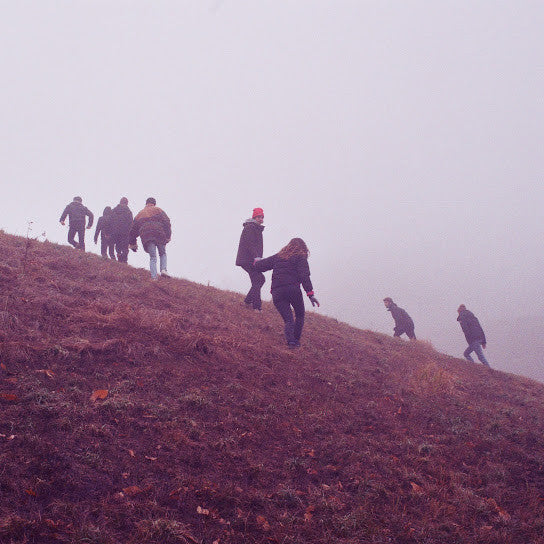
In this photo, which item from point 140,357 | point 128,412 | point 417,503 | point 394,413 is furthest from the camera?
point 394,413

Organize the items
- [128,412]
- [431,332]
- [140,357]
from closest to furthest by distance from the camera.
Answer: [128,412], [140,357], [431,332]

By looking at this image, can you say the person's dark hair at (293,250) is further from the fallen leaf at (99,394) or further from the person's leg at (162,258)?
the fallen leaf at (99,394)

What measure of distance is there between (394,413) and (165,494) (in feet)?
13.4

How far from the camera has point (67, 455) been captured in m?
3.73

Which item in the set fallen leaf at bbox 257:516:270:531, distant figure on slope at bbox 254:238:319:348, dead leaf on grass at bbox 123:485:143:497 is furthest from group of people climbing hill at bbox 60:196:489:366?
dead leaf on grass at bbox 123:485:143:497

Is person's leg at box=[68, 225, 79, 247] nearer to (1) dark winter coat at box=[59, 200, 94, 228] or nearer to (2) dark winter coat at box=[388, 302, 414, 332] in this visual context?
(1) dark winter coat at box=[59, 200, 94, 228]

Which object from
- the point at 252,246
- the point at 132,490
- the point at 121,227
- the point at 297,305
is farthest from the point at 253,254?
the point at 132,490

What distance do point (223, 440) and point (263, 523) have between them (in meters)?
1.17

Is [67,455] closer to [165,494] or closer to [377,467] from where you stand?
[165,494]

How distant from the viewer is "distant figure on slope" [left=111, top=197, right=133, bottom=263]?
Answer: 1498cm

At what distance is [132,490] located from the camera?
3568mm

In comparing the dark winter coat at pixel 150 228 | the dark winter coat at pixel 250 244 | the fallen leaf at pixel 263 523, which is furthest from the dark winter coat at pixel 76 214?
the fallen leaf at pixel 263 523

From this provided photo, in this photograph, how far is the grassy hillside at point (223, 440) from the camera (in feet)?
11.3

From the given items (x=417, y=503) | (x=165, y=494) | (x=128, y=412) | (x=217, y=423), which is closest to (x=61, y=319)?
(x=128, y=412)
